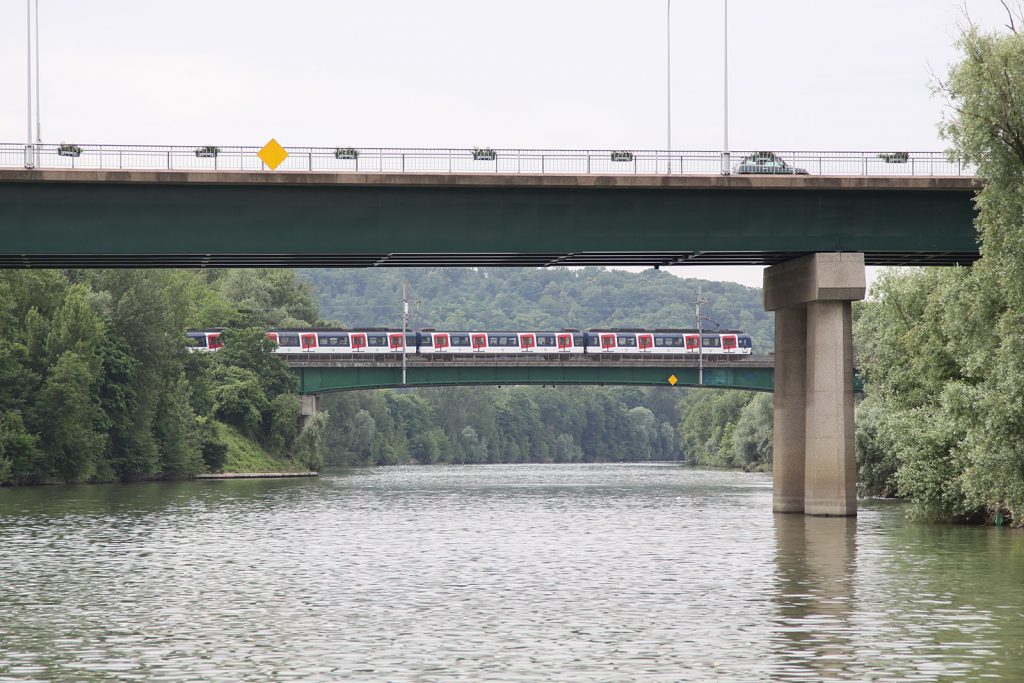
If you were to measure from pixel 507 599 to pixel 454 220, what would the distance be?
26837 millimetres

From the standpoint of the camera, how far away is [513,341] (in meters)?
151

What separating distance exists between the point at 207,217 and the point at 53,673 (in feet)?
113

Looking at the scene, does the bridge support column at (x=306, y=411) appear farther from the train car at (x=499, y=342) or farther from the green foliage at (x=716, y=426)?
the green foliage at (x=716, y=426)

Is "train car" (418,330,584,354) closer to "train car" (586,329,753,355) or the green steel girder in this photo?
"train car" (586,329,753,355)

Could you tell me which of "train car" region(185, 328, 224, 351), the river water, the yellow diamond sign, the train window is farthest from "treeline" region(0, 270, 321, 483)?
the yellow diamond sign

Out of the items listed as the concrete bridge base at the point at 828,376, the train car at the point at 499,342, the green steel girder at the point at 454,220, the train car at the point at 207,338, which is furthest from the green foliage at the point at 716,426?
the green steel girder at the point at 454,220

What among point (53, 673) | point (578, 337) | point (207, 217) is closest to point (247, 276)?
point (578, 337)

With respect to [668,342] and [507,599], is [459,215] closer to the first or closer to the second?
[507,599]

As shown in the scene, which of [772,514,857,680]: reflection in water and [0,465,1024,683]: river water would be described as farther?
[0,465,1024,683]: river water

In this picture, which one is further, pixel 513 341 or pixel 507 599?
pixel 513 341

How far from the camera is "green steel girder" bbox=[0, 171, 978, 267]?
185 feet

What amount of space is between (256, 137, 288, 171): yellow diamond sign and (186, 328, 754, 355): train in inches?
3282

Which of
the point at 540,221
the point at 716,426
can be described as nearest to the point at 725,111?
the point at 540,221

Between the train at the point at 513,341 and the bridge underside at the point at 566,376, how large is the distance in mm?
14079
